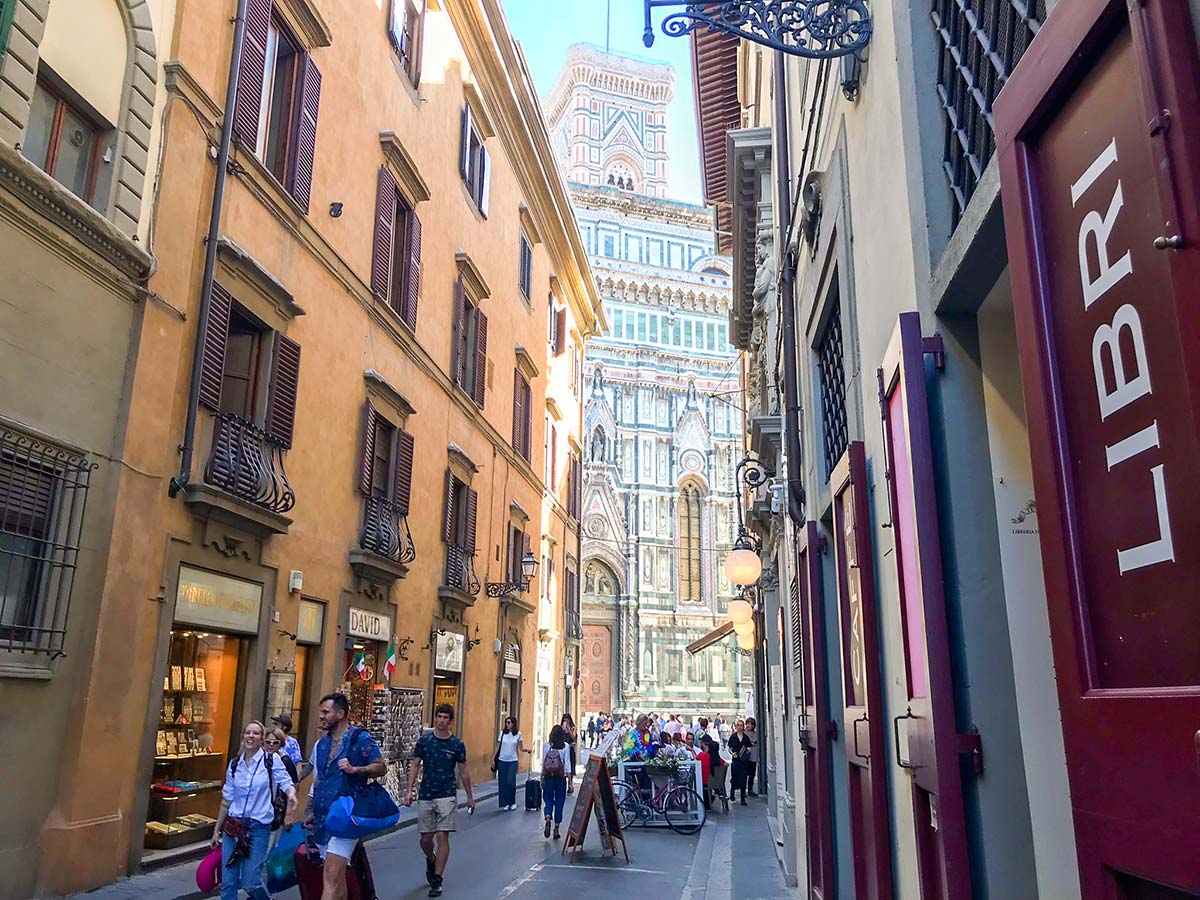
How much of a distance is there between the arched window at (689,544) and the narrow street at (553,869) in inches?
1529

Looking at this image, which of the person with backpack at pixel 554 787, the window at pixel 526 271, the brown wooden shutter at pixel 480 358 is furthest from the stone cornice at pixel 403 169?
the person with backpack at pixel 554 787

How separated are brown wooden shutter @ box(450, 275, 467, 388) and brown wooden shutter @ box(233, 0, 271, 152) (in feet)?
26.2

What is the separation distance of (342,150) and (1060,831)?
13768 mm

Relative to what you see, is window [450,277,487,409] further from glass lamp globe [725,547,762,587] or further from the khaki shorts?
the khaki shorts

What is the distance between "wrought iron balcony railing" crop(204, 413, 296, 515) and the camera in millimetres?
10500

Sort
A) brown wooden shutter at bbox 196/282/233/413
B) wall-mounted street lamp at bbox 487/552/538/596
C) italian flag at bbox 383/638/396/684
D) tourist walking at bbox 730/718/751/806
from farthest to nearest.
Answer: wall-mounted street lamp at bbox 487/552/538/596 → tourist walking at bbox 730/718/751/806 → italian flag at bbox 383/638/396/684 → brown wooden shutter at bbox 196/282/233/413

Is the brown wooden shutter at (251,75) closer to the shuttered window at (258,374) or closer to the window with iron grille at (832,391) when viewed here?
the shuttered window at (258,374)

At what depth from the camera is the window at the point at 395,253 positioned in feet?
51.7

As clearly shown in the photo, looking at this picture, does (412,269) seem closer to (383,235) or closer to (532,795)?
(383,235)

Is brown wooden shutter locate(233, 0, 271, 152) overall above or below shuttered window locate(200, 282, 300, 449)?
above

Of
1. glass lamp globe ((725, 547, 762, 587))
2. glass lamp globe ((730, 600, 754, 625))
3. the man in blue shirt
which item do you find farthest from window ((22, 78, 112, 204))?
glass lamp globe ((730, 600, 754, 625))

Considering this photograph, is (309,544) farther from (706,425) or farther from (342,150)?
(706,425)

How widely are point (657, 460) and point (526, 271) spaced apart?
30.0 metres

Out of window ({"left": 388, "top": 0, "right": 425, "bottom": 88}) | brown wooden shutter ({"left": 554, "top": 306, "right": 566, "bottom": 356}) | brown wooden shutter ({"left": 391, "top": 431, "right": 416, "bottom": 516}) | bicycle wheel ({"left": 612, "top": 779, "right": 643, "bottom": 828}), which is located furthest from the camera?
brown wooden shutter ({"left": 554, "top": 306, "right": 566, "bottom": 356})
